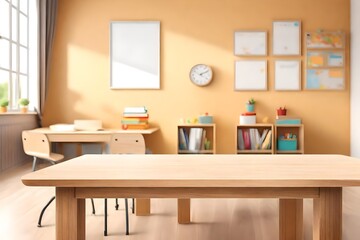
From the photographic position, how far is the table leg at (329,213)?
161 centimetres

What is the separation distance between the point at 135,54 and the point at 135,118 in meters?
0.95

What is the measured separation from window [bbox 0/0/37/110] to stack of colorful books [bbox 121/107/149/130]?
4.45 ft

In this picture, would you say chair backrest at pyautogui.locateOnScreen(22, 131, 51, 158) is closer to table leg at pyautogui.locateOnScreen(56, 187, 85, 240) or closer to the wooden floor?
the wooden floor

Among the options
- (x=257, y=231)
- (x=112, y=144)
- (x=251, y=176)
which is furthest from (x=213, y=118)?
(x=251, y=176)

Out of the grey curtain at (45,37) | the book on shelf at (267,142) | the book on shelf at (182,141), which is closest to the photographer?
the book on shelf at (267,142)

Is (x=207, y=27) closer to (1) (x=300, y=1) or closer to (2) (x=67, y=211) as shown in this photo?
(1) (x=300, y=1)

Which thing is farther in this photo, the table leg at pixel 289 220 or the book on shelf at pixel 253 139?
the book on shelf at pixel 253 139

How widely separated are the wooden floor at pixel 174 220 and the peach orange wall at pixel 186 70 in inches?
86.4

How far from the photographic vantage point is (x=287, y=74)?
5863 millimetres

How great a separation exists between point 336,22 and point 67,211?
206 inches

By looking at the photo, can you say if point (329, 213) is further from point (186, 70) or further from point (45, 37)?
point (45, 37)

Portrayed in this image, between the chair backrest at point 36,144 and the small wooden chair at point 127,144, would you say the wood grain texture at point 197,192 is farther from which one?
the chair backrest at point 36,144

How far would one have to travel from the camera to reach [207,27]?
19.4 feet

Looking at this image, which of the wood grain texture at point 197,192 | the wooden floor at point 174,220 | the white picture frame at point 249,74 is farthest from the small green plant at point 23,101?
the wood grain texture at point 197,192
